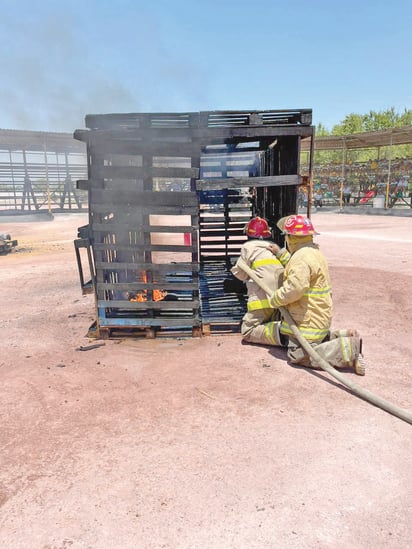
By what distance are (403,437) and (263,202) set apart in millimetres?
5814

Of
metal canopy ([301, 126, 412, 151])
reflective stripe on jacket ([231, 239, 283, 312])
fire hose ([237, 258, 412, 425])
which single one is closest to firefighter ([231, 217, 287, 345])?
reflective stripe on jacket ([231, 239, 283, 312])

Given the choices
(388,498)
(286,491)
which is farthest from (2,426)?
(388,498)

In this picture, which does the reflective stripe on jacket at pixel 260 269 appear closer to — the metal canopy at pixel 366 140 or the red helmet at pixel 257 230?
the red helmet at pixel 257 230

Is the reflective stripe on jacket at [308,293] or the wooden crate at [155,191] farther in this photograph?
→ the wooden crate at [155,191]

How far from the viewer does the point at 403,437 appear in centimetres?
323

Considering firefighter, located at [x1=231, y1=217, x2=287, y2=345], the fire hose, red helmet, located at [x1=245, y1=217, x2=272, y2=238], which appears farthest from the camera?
red helmet, located at [x1=245, y1=217, x2=272, y2=238]

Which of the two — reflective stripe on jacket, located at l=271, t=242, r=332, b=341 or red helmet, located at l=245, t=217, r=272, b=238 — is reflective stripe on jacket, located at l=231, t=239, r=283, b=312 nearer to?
red helmet, located at l=245, t=217, r=272, b=238

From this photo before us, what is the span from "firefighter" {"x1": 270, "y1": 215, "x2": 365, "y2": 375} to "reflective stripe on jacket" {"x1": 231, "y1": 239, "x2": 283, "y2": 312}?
2.03 feet

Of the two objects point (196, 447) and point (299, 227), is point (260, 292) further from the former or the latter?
point (196, 447)

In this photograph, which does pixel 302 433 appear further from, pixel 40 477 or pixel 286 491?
pixel 40 477

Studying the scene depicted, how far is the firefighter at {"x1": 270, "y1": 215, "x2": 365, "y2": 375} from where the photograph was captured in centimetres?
423

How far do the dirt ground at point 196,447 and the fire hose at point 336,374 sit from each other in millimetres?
68

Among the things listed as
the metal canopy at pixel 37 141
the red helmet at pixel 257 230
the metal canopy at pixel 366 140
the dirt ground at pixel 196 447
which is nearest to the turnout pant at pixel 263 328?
the dirt ground at pixel 196 447

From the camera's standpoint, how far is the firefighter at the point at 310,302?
4.23m
